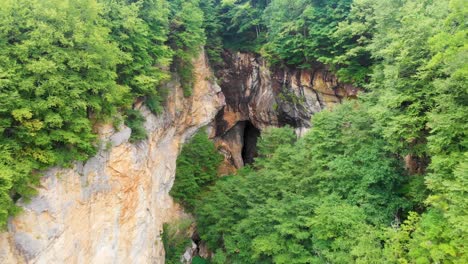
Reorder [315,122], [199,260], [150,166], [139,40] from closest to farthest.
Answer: [139,40] < [315,122] < [150,166] < [199,260]

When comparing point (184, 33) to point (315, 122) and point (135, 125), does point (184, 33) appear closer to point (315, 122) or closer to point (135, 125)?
point (135, 125)

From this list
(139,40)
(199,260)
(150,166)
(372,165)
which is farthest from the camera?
(199,260)

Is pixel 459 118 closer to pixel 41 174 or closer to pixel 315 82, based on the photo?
pixel 315 82

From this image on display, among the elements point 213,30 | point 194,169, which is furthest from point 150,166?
point 213,30

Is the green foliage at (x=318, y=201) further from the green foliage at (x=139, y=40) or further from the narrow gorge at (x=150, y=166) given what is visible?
the green foliage at (x=139, y=40)

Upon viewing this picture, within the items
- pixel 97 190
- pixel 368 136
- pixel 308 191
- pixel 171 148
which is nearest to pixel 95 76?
pixel 97 190

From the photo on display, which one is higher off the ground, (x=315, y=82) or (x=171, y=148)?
(x=315, y=82)

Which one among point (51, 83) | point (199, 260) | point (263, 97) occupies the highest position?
point (51, 83)
